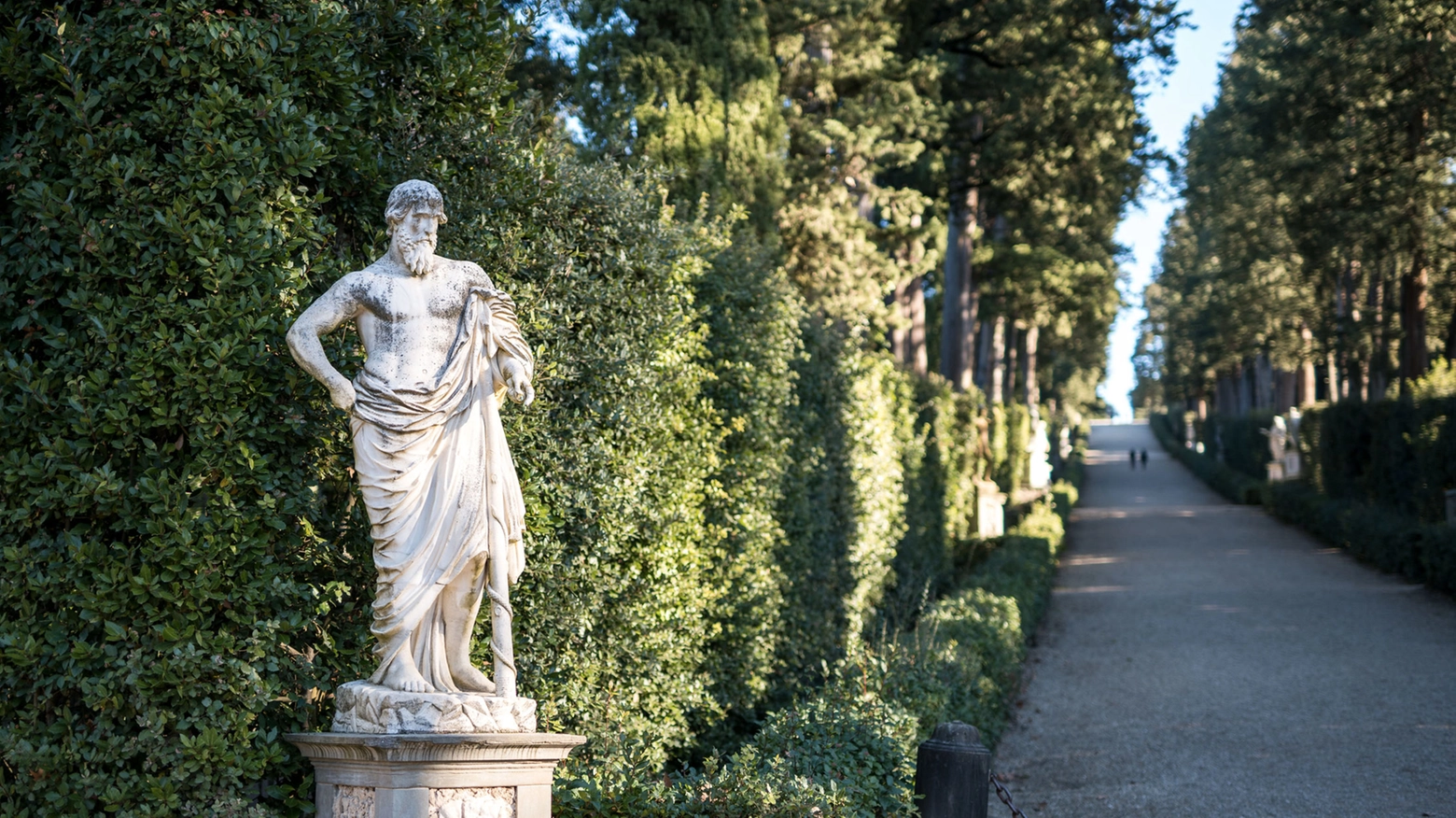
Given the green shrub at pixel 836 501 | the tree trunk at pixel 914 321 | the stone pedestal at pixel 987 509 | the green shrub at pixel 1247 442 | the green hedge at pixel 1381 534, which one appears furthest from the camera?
the green shrub at pixel 1247 442

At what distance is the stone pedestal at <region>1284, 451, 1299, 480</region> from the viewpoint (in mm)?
35188

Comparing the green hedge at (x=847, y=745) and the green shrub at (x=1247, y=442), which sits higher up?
the green shrub at (x=1247, y=442)

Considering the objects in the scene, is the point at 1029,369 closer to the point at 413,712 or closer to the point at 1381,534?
the point at 1381,534

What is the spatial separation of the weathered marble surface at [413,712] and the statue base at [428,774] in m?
0.07

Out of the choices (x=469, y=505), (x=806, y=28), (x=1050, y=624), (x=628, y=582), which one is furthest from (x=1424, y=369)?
(x=469, y=505)

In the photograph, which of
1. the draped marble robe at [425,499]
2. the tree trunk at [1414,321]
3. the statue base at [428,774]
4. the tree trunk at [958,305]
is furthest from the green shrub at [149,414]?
the tree trunk at [1414,321]

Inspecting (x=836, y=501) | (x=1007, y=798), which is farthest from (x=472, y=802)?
(x=836, y=501)

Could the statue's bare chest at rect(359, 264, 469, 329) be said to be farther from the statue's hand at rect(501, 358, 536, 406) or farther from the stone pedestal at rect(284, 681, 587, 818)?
the stone pedestal at rect(284, 681, 587, 818)

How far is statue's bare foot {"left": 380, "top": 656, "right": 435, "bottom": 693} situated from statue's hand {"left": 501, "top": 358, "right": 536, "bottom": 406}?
105 cm

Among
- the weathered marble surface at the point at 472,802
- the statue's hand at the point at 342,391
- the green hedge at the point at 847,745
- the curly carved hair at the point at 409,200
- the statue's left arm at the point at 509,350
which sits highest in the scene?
the curly carved hair at the point at 409,200

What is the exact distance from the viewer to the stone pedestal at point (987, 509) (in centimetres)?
2292

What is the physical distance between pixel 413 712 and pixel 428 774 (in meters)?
0.22

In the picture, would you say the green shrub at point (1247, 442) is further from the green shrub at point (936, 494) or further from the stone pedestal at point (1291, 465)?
the green shrub at point (936, 494)

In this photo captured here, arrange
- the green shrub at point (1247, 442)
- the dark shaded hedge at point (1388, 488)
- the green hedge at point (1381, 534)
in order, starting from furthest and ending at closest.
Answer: the green shrub at point (1247, 442), the dark shaded hedge at point (1388, 488), the green hedge at point (1381, 534)
